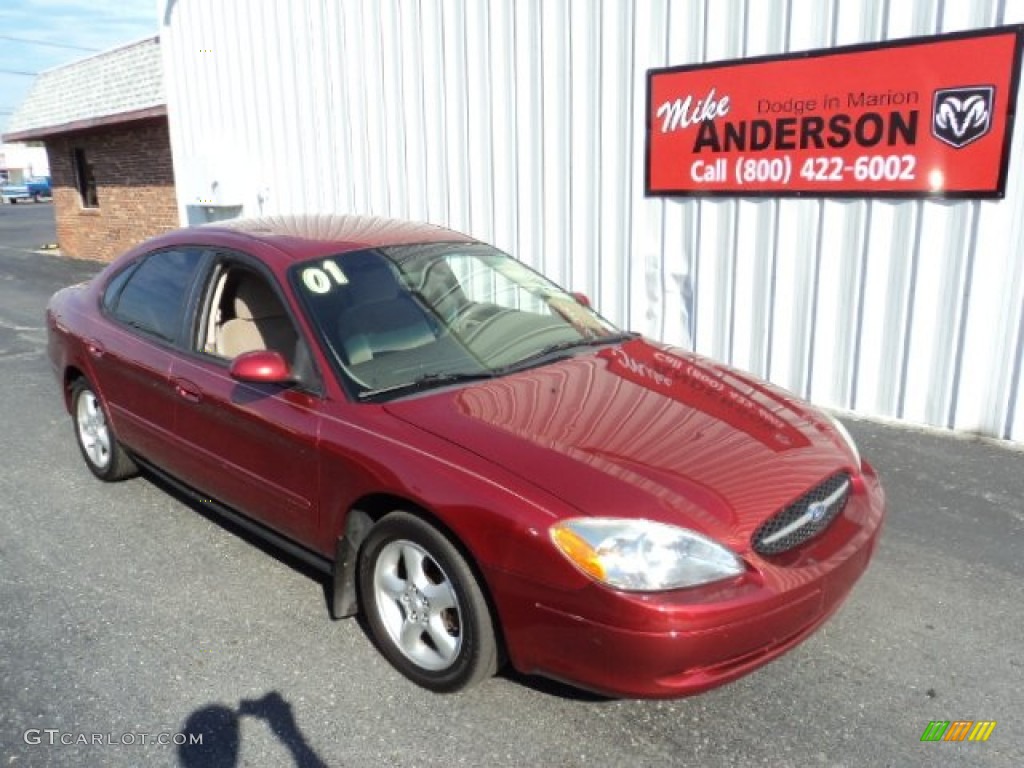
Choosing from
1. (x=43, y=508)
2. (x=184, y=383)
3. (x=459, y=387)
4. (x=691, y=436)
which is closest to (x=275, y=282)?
(x=184, y=383)

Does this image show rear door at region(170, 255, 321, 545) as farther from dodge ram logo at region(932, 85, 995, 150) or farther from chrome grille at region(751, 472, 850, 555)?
dodge ram logo at region(932, 85, 995, 150)

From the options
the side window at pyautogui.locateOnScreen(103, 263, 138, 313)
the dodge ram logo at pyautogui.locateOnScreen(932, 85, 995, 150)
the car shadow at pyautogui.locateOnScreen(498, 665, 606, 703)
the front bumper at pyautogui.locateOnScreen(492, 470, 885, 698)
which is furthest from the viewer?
the dodge ram logo at pyautogui.locateOnScreen(932, 85, 995, 150)

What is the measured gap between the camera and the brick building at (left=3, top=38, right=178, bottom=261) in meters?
14.5

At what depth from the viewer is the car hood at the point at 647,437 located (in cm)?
254

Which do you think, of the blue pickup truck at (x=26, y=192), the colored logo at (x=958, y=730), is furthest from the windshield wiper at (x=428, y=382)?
the blue pickup truck at (x=26, y=192)

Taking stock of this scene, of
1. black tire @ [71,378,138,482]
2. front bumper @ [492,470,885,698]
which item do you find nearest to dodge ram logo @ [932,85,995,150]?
front bumper @ [492,470,885,698]

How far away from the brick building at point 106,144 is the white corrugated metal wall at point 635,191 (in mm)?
4816

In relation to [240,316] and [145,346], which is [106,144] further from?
[240,316]

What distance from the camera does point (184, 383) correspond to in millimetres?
3803

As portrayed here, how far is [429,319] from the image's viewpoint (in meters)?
3.58

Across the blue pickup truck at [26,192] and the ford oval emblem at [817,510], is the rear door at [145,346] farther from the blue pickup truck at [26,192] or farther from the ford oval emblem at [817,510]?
the blue pickup truck at [26,192]

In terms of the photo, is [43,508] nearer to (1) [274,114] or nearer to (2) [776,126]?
(2) [776,126]

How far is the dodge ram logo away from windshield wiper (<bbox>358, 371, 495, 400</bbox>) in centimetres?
380

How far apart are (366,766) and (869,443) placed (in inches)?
163
